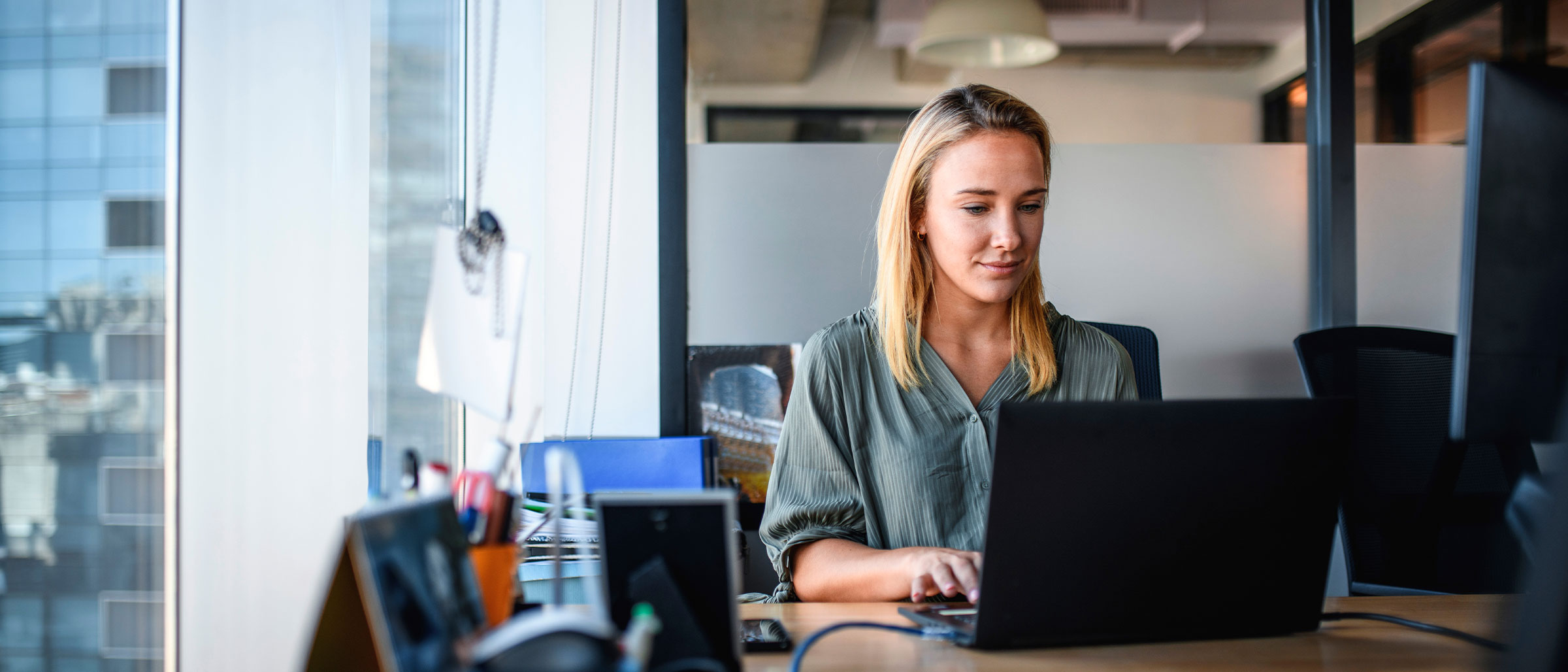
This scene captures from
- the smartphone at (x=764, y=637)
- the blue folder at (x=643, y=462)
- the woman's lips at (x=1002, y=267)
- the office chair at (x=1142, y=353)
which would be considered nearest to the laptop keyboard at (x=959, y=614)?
the smartphone at (x=764, y=637)

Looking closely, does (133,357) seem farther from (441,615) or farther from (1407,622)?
(1407,622)

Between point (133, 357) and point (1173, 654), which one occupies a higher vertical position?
point (133, 357)

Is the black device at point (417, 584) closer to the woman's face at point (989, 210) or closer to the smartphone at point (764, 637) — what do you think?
the smartphone at point (764, 637)

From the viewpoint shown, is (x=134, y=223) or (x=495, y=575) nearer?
(x=495, y=575)

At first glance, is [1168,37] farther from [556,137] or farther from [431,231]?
[431,231]

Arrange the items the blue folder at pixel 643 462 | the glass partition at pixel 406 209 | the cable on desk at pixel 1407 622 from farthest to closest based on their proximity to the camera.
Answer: the blue folder at pixel 643 462, the glass partition at pixel 406 209, the cable on desk at pixel 1407 622

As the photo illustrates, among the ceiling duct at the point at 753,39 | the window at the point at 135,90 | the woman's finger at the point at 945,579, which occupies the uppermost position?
the ceiling duct at the point at 753,39

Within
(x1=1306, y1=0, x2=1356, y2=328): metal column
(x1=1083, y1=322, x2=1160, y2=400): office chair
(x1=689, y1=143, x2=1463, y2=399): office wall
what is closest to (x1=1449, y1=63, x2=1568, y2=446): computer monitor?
(x1=1083, y1=322, x2=1160, y2=400): office chair

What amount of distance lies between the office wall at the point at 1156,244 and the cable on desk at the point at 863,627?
141cm

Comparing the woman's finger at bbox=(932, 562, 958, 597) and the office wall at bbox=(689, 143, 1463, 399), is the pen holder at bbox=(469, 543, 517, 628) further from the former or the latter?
the office wall at bbox=(689, 143, 1463, 399)

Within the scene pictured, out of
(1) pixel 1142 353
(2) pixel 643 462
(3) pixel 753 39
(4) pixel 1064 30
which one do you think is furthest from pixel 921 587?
(4) pixel 1064 30

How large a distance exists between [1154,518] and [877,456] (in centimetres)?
61

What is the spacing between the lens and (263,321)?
918 mm

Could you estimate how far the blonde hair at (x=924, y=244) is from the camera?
1.45m
